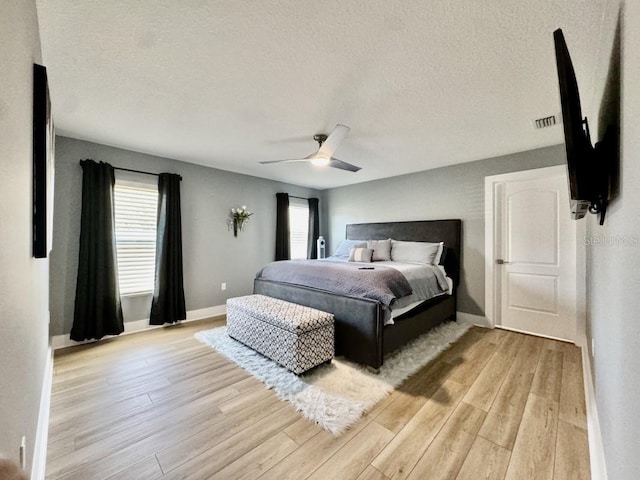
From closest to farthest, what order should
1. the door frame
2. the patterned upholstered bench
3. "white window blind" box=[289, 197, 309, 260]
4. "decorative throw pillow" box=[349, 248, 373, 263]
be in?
the patterned upholstered bench < the door frame < "decorative throw pillow" box=[349, 248, 373, 263] < "white window blind" box=[289, 197, 309, 260]

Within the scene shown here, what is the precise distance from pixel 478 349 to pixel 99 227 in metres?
4.57

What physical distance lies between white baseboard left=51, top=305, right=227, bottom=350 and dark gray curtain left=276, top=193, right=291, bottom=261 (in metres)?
1.43

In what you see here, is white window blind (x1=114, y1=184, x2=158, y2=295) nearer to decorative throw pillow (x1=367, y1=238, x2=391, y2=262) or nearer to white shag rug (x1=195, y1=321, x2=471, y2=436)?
white shag rug (x1=195, y1=321, x2=471, y2=436)

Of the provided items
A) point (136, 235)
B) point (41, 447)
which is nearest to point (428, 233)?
point (136, 235)

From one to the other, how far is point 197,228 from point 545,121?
443 centimetres

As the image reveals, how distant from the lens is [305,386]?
223 cm

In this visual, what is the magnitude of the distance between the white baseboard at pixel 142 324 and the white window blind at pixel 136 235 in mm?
420

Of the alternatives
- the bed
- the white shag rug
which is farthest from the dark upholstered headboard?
A: the white shag rug

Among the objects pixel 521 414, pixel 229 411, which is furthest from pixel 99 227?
pixel 521 414

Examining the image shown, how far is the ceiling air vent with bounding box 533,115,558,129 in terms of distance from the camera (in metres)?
2.50

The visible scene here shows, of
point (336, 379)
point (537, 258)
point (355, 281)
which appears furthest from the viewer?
point (537, 258)

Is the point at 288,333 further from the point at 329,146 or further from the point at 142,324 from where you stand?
the point at 142,324

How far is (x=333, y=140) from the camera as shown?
2.54m

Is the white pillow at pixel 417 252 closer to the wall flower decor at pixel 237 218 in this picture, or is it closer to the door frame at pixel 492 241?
the door frame at pixel 492 241
